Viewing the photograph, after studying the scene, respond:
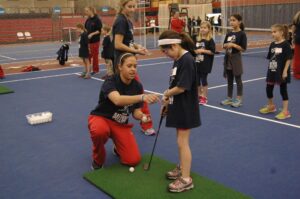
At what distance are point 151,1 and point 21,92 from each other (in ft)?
111

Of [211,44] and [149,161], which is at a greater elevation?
[211,44]

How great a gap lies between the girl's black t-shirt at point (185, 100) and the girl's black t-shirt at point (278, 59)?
2785 mm

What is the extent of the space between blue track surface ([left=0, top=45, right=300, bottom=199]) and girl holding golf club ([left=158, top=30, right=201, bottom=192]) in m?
0.53

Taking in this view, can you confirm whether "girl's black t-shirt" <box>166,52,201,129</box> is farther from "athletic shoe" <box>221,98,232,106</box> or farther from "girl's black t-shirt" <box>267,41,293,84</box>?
"athletic shoe" <box>221,98,232,106</box>

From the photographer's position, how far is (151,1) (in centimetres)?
3978

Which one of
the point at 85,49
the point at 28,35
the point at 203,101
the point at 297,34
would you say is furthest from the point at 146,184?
the point at 28,35

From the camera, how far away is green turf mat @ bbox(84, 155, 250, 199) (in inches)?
125

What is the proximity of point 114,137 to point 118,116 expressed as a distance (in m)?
0.25

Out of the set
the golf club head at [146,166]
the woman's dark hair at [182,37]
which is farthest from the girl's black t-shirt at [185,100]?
the golf club head at [146,166]

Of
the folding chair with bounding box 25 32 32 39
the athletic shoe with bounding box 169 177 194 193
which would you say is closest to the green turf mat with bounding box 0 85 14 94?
the athletic shoe with bounding box 169 177 194 193

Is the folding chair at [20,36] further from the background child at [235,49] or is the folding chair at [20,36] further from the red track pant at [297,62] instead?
the background child at [235,49]

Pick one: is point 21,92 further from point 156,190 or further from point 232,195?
point 232,195

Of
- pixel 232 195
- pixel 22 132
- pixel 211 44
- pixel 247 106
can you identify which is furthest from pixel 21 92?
pixel 232 195

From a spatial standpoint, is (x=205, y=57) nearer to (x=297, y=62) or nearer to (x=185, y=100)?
(x=185, y=100)
